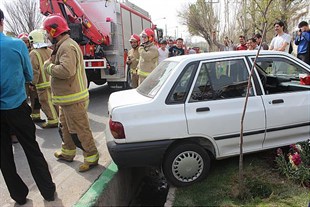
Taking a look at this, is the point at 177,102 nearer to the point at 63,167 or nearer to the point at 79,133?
the point at 79,133

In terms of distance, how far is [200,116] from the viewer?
3.38 metres

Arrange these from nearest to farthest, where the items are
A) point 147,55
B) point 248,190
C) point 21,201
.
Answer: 1. point 21,201
2. point 248,190
3. point 147,55

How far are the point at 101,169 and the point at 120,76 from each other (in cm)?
552

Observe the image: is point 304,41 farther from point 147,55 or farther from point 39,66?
point 39,66

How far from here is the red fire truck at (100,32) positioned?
7953 millimetres

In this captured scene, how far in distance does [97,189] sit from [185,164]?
1.06 m

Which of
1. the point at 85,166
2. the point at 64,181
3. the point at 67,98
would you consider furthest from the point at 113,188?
the point at 67,98

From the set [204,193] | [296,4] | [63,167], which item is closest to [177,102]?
[204,193]

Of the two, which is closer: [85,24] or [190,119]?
[190,119]

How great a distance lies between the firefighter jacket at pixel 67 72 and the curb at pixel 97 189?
97 cm

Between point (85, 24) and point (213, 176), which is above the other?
point (85, 24)

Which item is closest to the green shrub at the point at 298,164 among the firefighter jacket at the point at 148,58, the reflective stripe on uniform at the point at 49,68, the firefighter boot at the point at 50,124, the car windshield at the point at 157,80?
the car windshield at the point at 157,80

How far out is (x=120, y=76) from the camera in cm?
908

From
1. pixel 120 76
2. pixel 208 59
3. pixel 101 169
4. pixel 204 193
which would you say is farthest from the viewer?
pixel 120 76
